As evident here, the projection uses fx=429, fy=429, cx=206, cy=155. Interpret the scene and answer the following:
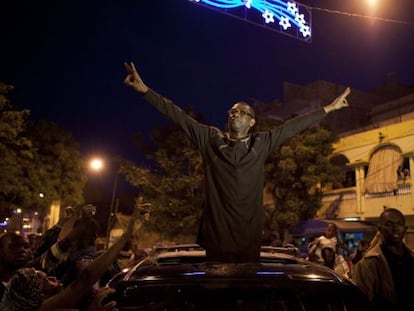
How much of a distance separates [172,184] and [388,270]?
63.2 ft

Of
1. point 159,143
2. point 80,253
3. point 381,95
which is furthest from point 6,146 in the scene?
point 381,95

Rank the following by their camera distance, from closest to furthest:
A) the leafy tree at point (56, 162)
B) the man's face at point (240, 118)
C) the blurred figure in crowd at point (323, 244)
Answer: the man's face at point (240, 118) < the blurred figure in crowd at point (323, 244) < the leafy tree at point (56, 162)

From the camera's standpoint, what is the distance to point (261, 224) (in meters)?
3.08

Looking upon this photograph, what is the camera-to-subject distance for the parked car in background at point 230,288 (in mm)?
2367

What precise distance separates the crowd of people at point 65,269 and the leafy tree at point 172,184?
55.3ft

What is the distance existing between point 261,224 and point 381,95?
1391 inches

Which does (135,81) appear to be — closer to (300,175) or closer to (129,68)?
(129,68)

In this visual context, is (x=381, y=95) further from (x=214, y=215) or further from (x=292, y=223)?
(x=214, y=215)

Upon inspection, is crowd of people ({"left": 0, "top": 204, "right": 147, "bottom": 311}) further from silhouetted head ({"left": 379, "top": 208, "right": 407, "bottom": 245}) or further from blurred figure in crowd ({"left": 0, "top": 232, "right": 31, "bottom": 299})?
silhouetted head ({"left": 379, "top": 208, "right": 407, "bottom": 245})

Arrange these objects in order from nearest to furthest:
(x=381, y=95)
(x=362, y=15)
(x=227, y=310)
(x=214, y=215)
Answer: (x=227, y=310) < (x=214, y=215) < (x=362, y=15) < (x=381, y=95)

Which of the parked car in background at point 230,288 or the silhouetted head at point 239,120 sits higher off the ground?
the silhouetted head at point 239,120

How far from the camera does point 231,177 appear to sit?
3.04 metres

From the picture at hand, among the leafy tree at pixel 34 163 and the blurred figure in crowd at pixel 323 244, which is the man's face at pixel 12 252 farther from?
the leafy tree at pixel 34 163

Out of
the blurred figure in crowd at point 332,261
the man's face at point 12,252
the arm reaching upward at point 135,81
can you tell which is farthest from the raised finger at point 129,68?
the blurred figure in crowd at point 332,261
